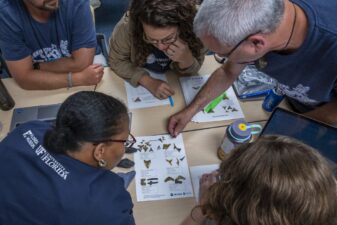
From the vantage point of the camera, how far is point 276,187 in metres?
0.61

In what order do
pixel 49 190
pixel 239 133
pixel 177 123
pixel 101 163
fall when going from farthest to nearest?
pixel 177 123 < pixel 239 133 < pixel 101 163 < pixel 49 190

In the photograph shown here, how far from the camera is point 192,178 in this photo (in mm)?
1158

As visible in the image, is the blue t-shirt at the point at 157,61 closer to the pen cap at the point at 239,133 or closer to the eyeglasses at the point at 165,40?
the eyeglasses at the point at 165,40

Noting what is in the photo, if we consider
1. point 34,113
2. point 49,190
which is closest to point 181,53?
point 34,113

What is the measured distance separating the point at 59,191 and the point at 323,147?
0.79 m

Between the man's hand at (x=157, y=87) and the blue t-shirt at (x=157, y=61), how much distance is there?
90mm

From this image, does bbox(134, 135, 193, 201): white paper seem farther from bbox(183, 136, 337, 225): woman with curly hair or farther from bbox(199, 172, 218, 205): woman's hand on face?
bbox(183, 136, 337, 225): woman with curly hair

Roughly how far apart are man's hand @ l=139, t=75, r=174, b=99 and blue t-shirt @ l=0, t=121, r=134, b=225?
0.55 meters

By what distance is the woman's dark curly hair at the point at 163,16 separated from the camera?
3.96ft

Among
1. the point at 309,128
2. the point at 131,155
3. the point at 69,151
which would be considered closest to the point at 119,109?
the point at 69,151

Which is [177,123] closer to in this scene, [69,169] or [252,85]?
[252,85]

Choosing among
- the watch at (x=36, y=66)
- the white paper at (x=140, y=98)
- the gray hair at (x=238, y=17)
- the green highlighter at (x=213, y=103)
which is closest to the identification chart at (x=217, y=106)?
the green highlighter at (x=213, y=103)

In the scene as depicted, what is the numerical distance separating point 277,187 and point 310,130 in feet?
1.43

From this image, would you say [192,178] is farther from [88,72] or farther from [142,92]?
[88,72]
